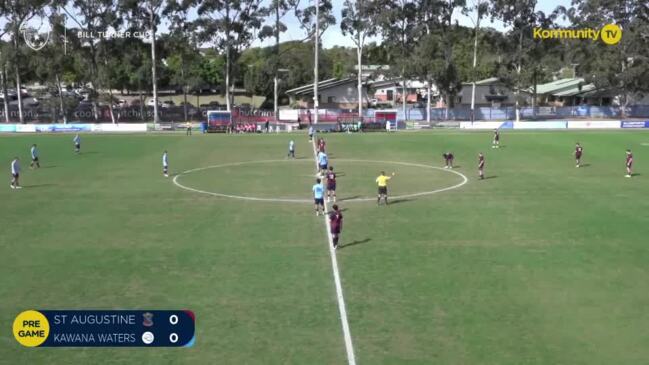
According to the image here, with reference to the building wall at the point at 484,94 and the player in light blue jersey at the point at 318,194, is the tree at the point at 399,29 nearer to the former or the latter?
the building wall at the point at 484,94

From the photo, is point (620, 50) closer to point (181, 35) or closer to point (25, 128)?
point (181, 35)

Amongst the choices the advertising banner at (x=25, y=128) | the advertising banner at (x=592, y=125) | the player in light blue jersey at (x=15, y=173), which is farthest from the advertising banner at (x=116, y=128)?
the advertising banner at (x=592, y=125)

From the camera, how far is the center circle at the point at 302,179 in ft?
108

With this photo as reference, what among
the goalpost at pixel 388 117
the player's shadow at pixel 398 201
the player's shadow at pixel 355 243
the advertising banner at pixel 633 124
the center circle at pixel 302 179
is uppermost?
the goalpost at pixel 388 117

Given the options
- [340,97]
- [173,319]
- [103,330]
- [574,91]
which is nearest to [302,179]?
[173,319]

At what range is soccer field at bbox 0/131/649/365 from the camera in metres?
14.2

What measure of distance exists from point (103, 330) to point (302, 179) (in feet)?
82.2

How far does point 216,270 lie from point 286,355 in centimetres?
666

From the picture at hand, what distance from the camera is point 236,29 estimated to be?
3952 inches

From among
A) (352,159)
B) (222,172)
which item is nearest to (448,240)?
(222,172)

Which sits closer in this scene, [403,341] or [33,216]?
[403,341]

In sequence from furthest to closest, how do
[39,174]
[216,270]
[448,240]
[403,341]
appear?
1. [39,174]
2. [448,240]
3. [216,270]
4. [403,341]

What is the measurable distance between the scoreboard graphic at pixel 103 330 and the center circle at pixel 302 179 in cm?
1688

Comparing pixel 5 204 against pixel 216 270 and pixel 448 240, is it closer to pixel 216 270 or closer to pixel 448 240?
pixel 216 270
